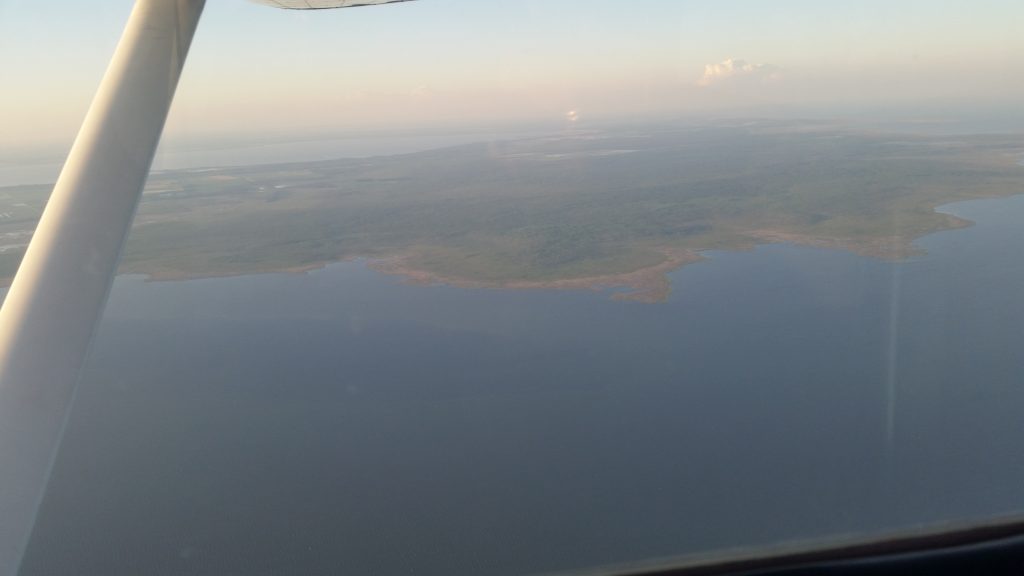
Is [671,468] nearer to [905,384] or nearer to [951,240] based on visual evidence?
[905,384]

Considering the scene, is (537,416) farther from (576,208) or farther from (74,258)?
(74,258)

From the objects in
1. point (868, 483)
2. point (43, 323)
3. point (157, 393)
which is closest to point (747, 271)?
point (868, 483)

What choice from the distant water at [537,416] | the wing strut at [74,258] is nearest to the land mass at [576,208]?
the distant water at [537,416]

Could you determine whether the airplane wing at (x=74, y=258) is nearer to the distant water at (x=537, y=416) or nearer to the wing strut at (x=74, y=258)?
the wing strut at (x=74, y=258)

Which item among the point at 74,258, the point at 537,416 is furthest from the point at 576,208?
the point at 74,258

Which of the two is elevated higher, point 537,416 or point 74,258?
point 74,258

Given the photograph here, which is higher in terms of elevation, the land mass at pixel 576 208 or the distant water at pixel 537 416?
the land mass at pixel 576 208
